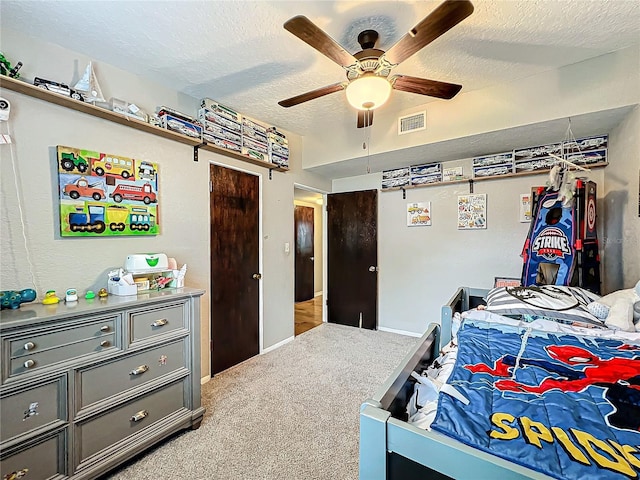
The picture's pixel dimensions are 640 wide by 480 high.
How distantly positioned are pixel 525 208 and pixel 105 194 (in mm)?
3876

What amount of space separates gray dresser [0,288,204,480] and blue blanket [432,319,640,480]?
165 centimetres

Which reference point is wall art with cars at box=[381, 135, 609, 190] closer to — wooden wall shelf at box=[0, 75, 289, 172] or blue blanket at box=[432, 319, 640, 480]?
blue blanket at box=[432, 319, 640, 480]

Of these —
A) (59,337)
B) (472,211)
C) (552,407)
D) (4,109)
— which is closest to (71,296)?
(59,337)

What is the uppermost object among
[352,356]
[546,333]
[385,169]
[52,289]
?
[385,169]

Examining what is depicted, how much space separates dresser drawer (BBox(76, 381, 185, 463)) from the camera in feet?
4.68

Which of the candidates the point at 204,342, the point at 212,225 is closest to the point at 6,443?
the point at 204,342

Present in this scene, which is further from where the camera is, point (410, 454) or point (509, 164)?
point (509, 164)

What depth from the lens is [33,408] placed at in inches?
50.0

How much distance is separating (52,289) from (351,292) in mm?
3304

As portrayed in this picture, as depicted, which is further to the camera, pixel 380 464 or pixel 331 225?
pixel 331 225

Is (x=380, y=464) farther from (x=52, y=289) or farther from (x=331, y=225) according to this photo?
(x=331, y=225)

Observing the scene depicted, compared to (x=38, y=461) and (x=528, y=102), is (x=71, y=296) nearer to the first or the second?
(x=38, y=461)

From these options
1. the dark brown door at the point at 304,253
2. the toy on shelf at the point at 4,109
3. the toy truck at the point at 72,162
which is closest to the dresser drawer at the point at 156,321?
the toy truck at the point at 72,162

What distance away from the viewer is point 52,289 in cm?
168
